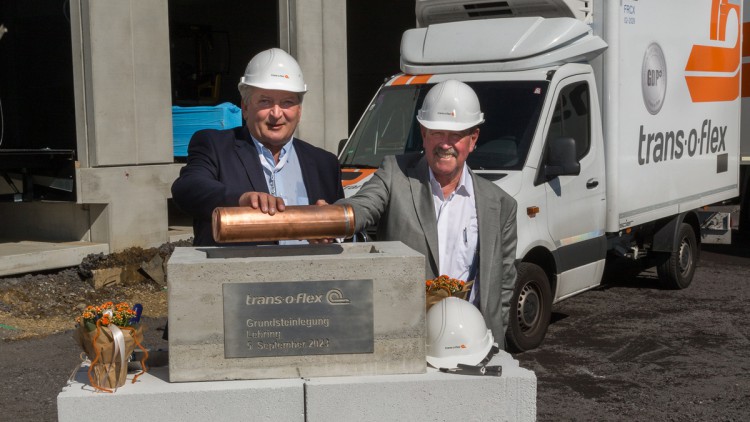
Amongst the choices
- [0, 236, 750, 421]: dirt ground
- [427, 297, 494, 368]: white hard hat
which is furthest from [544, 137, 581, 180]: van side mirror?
[427, 297, 494, 368]: white hard hat

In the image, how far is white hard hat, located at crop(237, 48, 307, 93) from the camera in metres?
3.51

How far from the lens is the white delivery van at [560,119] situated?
783cm

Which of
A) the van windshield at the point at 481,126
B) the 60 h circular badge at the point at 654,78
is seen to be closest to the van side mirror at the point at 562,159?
the van windshield at the point at 481,126

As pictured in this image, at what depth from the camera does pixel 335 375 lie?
2896mm

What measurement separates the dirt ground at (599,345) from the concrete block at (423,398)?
135 inches

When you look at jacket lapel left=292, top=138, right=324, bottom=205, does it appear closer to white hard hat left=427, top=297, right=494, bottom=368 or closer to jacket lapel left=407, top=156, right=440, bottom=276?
jacket lapel left=407, top=156, right=440, bottom=276

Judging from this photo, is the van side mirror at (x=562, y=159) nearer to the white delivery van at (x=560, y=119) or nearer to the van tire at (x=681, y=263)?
the white delivery van at (x=560, y=119)

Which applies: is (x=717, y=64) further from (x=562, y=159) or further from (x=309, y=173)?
(x=309, y=173)

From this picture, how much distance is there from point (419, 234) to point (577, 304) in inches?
270

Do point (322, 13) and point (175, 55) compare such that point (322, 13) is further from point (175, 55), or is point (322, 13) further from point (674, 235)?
point (175, 55)

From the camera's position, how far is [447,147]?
12.6 feet

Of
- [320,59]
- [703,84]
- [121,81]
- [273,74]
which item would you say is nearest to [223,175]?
[273,74]

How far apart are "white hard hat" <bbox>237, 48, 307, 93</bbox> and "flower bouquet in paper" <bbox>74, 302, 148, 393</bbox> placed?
970 millimetres

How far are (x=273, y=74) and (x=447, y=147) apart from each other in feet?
2.50
